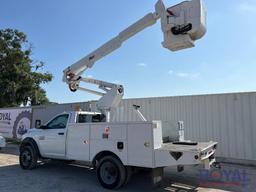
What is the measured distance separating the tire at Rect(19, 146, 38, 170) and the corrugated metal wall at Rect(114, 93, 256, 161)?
206 inches

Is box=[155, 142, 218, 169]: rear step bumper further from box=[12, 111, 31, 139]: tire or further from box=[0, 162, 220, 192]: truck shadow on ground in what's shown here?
box=[12, 111, 31, 139]: tire

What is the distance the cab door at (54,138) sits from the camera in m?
8.58

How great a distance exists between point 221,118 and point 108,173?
18.9 feet

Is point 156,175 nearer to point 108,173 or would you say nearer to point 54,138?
point 108,173

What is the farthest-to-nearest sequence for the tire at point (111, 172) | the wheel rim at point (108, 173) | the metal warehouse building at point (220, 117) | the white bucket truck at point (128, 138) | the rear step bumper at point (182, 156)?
1. the metal warehouse building at point (220, 117)
2. the wheel rim at point (108, 173)
3. the tire at point (111, 172)
4. the white bucket truck at point (128, 138)
5. the rear step bumper at point (182, 156)

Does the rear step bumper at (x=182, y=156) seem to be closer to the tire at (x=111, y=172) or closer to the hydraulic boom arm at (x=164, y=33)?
the tire at (x=111, y=172)

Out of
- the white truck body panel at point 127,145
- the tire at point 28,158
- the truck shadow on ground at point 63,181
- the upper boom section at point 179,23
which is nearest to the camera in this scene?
the white truck body panel at point 127,145

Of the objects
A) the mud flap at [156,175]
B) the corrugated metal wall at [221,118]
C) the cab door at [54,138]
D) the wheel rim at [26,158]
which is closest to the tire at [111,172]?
the mud flap at [156,175]

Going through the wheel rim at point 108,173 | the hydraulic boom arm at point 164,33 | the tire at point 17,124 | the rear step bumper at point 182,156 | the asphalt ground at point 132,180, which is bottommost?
the asphalt ground at point 132,180

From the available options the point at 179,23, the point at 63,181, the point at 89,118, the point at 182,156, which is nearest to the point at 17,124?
the point at 89,118

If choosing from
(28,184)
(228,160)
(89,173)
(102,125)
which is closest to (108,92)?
(102,125)

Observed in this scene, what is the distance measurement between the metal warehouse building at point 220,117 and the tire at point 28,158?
228 cm

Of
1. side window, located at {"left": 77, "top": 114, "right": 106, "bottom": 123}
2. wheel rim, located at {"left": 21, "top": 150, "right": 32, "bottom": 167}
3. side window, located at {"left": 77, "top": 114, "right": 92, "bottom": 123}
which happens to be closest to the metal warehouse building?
side window, located at {"left": 77, "top": 114, "right": 106, "bottom": 123}

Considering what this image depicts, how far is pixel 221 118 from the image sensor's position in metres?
10.7
